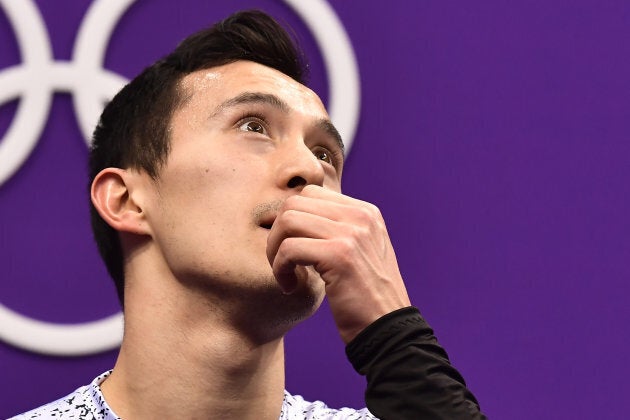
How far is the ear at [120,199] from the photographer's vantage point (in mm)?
1470

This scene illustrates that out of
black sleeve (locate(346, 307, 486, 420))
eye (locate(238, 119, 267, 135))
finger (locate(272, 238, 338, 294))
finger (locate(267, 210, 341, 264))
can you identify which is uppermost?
eye (locate(238, 119, 267, 135))

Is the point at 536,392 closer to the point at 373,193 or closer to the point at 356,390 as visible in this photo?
the point at 356,390

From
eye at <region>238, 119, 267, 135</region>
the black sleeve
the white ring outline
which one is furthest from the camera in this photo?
the white ring outline

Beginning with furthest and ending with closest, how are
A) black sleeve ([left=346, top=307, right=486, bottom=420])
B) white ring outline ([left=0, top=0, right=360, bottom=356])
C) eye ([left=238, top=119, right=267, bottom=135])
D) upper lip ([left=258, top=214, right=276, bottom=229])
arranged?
white ring outline ([left=0, top=0, right=360, bottom=356]), eye ([left=238, top=119, right=267, bottom=135]), upper lip ([left=258, top=214, right=276, bottom=229]), black sleeve ([left=346, top=307, right=486, bottom=420])

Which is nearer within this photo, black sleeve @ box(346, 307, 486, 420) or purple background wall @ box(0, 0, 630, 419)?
black sleeve @ box(346, 307, 486, 420)

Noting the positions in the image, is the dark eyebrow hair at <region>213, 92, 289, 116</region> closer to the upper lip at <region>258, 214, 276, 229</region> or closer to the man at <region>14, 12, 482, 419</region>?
the man at <region>14, 12, 482, 419</region>

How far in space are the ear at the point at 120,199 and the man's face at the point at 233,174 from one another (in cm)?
3

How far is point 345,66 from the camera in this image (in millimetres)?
1869

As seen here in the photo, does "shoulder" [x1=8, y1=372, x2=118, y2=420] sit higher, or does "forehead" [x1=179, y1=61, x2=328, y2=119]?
"forehead" [x1=179, y1=61, x2=328, y2=119]

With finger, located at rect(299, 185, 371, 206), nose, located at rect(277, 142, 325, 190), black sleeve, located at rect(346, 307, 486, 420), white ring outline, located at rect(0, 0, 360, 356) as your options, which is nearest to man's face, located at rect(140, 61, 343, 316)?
nose, located at rect(277, 142, 325, 190)

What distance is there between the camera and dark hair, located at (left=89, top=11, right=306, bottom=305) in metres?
1.52

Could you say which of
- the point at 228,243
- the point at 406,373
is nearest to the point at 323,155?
the point at 228,243

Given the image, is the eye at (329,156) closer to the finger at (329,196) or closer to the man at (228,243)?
the man at (228,243)

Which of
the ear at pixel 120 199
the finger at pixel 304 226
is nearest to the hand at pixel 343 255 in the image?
the finger at pixel 304 226
